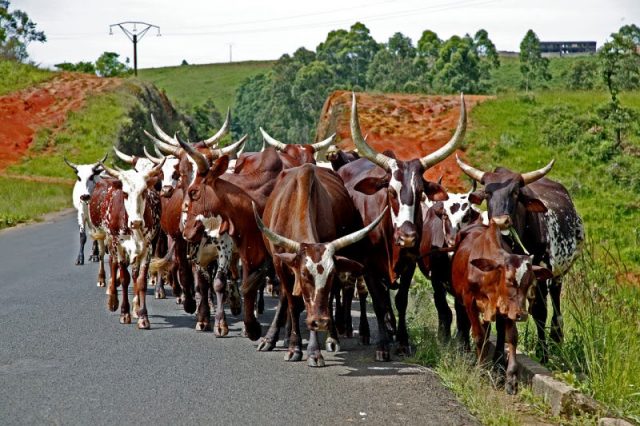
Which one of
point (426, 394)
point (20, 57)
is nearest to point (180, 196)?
point (426, 394)

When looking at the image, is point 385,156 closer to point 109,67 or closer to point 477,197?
point 477,197

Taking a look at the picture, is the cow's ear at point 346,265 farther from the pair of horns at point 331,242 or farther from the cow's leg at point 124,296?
the cow's leg at point 124,296

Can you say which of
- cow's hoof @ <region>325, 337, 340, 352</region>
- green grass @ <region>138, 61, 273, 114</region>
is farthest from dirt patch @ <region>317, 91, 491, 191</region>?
green grass @ <region>138, 61, 273, 114</region>

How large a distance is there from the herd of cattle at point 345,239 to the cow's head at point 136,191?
1 cm

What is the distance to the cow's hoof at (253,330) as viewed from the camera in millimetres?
10617

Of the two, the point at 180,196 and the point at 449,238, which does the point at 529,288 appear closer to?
the point at 449,238

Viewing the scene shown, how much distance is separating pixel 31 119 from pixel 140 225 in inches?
1591

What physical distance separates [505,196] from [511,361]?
1802mm

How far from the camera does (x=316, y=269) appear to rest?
8898 mm

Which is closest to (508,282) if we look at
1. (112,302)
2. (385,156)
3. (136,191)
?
(385,156)

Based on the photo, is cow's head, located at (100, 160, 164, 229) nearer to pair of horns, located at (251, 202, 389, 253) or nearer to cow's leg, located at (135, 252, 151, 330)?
cow's leg, located at (135, 252, 151, 330)

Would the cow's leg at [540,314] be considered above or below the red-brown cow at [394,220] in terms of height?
below

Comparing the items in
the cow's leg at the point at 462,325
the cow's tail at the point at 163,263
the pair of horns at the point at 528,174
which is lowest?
the cow's leg at the point at 462,325

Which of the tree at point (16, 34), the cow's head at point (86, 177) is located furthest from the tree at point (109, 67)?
the cow's head at point (86, 177)
